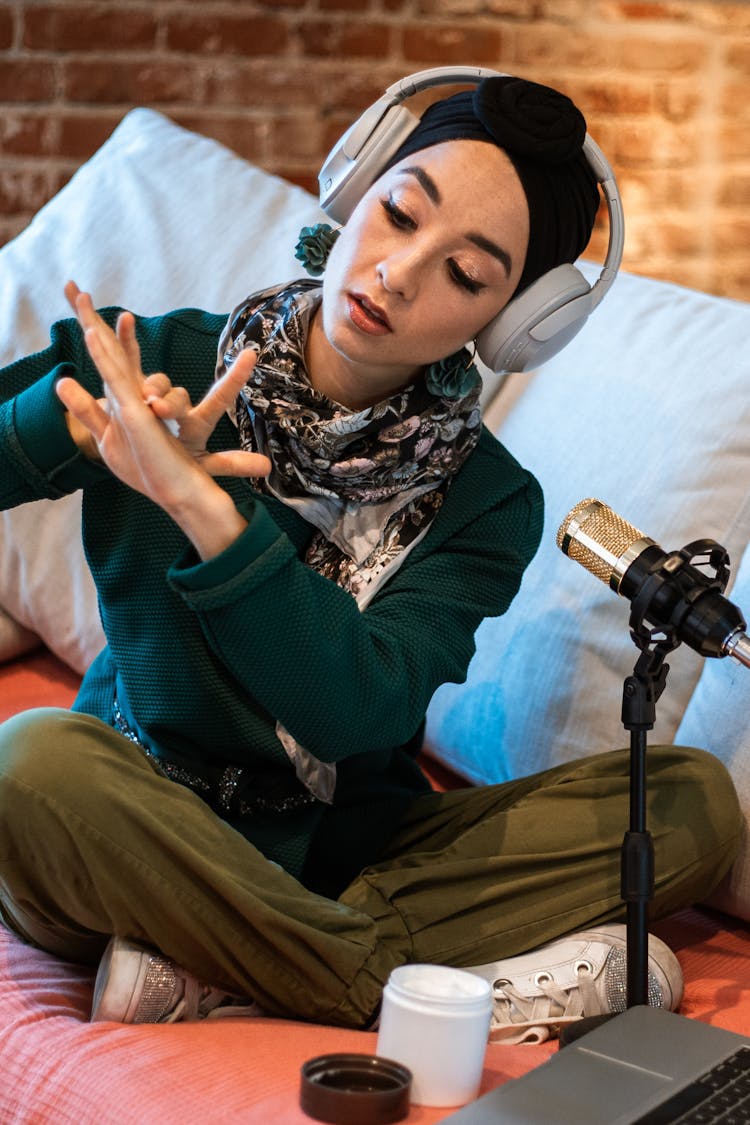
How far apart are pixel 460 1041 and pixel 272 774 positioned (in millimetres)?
352

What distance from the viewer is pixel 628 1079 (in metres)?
1.04

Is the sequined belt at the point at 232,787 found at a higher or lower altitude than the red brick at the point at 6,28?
lower

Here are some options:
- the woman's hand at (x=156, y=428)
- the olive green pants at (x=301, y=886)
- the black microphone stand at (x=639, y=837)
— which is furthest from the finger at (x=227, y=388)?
the black microphone stand at (x=639, y=837)

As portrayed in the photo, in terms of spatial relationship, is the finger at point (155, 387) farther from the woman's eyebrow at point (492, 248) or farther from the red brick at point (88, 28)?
the red brick at point (88, 28)

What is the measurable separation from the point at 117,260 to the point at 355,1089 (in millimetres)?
1215

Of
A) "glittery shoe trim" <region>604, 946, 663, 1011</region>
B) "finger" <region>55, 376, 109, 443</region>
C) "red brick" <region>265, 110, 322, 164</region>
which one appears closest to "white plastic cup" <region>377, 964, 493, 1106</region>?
"glittery shoe trim" <region>604, 946, 663, 1011</region>

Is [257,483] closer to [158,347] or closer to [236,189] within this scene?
[158,347]

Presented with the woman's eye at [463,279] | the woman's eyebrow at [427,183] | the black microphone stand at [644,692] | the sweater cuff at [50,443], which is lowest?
the black microphone stand at [644,692]

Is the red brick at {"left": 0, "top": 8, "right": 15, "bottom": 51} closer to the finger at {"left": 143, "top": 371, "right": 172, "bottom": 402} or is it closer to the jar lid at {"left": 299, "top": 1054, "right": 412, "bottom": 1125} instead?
the finger at {"left": 143, "top": 371, "right": 172, "bottom": 402}

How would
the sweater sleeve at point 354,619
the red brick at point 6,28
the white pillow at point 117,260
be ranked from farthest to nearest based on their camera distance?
the red brick at point 6,28
the white pillow at point 117,260
the sweater sleeve at point 354,619

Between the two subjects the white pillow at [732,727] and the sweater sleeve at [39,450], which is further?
the white pillow at [732,727]

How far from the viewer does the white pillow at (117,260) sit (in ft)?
5.98

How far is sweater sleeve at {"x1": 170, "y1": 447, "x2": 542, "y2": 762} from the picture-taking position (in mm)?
1064

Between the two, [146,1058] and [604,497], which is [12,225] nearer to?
[604,497]
